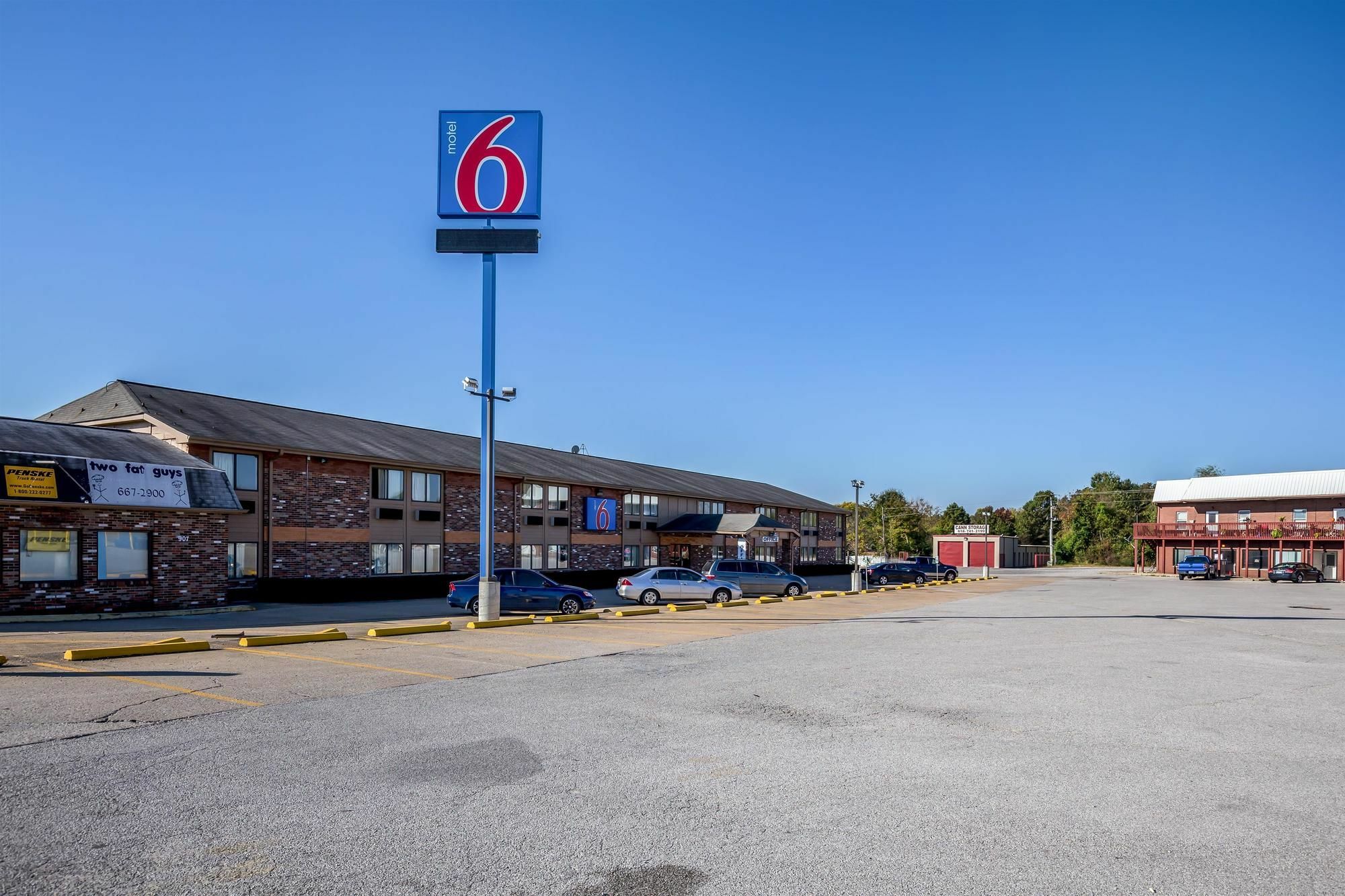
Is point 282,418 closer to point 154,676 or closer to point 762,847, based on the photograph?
point 154,676

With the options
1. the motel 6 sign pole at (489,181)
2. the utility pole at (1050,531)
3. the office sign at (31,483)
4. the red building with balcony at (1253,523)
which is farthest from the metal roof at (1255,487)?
the office sign at (31,483)

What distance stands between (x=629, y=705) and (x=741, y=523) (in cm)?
4555

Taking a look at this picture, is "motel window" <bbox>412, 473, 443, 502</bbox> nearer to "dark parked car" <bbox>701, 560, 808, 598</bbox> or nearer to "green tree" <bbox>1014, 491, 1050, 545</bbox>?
"dark parked car" <bbox>701, 560, 808, 598</bbox>

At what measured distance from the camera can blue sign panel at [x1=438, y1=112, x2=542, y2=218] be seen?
2505 cm

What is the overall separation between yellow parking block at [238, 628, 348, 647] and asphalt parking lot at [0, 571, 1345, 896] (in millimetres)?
2843

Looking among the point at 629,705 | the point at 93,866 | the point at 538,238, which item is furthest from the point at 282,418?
the point at 93,866

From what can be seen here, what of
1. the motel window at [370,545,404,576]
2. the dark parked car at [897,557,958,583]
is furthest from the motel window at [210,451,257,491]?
the dark parked car at [897,557,958,583]

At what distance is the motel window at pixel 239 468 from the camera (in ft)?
105

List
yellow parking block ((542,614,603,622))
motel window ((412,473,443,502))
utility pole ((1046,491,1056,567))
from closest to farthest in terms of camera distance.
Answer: yellow parking block ((542,614,603,622)) → motel window ((412,473,443,502)) → utility pole ((1046,491,1056,567))

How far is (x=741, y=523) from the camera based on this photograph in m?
56.8

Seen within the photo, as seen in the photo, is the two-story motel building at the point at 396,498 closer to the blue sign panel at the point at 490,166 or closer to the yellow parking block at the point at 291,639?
the blue sign panel at the point at 490,166

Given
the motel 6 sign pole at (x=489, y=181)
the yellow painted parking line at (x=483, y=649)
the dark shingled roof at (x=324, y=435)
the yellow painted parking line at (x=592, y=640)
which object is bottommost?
the yellow painted parking line at (x=592, y=640)

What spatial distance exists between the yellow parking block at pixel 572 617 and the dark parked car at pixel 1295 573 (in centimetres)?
5111

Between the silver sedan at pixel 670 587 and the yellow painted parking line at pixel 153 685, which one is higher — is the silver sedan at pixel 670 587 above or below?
below
